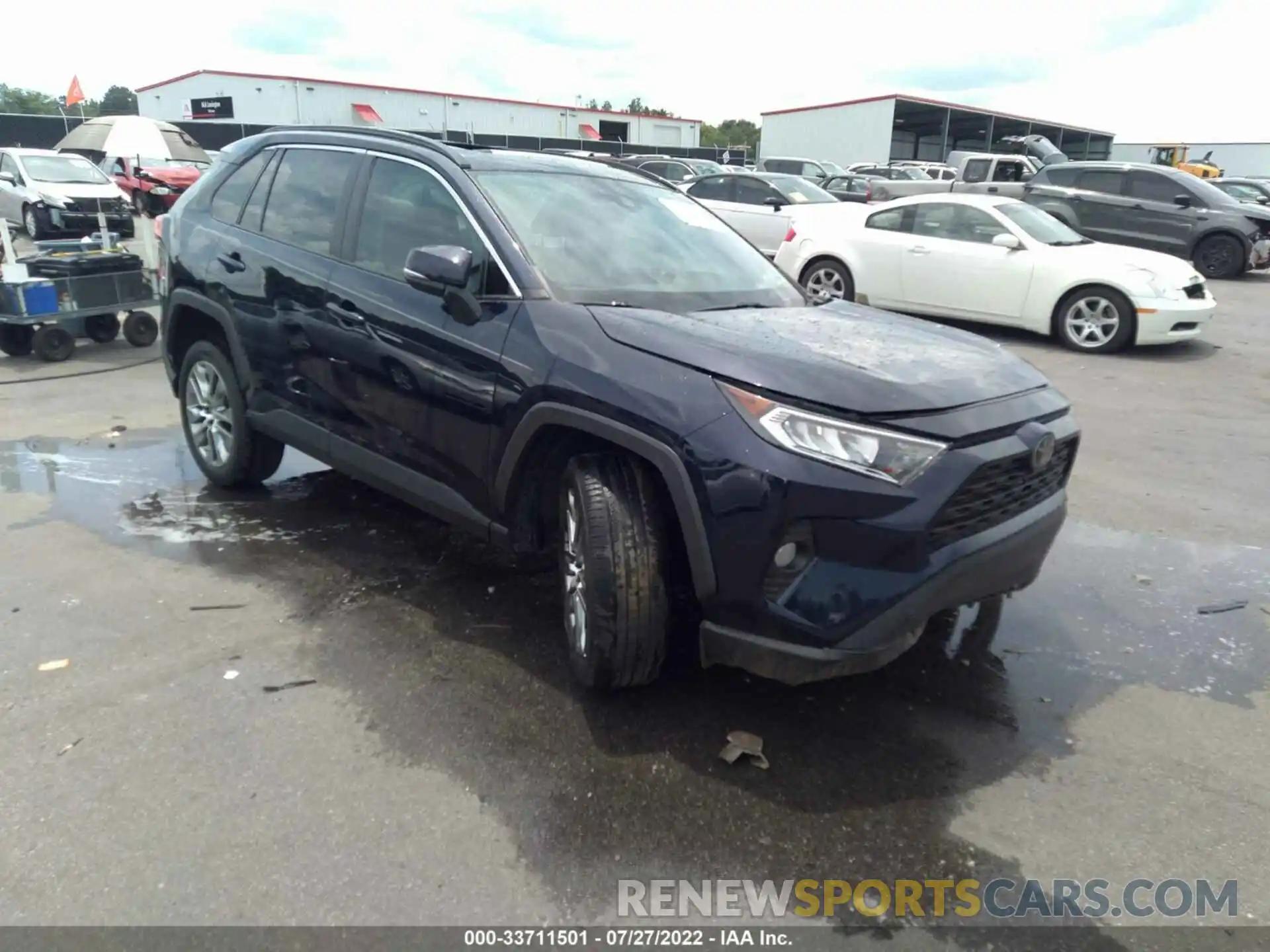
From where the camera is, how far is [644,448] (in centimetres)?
287

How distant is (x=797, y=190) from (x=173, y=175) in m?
14.7

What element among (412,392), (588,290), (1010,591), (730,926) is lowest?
(730,926)

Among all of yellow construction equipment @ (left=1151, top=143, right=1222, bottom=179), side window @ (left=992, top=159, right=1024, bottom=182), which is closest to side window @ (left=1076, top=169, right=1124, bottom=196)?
side window @ (left=992, top=159, right=1024, bottom=182)

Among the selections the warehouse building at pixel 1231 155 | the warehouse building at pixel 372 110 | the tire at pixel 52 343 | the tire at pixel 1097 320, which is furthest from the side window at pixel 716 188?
the warehouse building at pixel 1231 155

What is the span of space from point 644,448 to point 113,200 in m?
17.7

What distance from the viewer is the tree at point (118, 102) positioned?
253 ft

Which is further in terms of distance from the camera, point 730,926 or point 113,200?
point 113,200

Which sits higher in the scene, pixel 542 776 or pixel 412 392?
pixel 412 392

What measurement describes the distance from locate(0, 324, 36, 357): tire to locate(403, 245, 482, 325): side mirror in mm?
6808

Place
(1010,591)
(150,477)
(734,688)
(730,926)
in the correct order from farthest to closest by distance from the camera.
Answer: (150,477) < (734,688) < (1010,591) < (730,926)

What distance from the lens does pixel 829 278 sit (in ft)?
37.6

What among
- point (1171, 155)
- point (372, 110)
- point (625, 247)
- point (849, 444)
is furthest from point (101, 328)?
point (1171, 155)

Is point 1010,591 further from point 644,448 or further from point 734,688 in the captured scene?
point 644,448

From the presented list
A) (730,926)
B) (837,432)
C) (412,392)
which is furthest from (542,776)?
(412,392)
